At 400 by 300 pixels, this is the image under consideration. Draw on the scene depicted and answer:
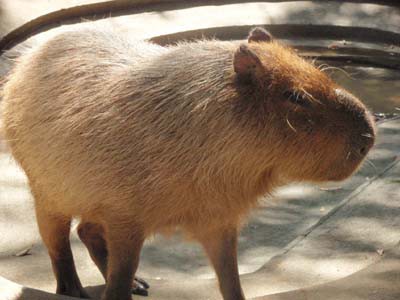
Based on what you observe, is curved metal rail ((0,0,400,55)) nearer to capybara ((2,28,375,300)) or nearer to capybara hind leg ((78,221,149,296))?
capybara hind leg ((78,221,149,296))

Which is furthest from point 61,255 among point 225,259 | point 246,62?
point 246,62

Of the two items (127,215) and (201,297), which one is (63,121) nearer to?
(127,215)

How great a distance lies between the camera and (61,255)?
4.46 meters

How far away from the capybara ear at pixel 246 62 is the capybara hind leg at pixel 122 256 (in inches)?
31.7

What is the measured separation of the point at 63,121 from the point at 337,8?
6.38 metres

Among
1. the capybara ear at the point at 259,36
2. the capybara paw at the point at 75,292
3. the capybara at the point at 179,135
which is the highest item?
the capybara ear at the point at 259,36

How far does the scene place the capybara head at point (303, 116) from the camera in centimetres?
366

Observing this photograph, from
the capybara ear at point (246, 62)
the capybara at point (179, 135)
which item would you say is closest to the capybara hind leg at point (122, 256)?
the capybara at point (179, 135)

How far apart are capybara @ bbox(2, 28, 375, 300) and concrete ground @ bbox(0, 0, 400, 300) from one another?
47 centimetres

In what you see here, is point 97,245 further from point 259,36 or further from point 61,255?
point 259,36

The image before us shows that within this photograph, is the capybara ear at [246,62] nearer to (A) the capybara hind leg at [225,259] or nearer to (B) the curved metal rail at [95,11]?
(A) the capybara hind leg at [225,259]

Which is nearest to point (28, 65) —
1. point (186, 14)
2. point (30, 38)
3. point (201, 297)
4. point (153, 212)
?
point (153, 212)

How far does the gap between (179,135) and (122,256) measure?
61cm

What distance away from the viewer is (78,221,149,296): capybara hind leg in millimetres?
4496
